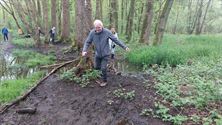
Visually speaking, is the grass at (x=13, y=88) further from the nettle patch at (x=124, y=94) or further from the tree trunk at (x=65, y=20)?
the tree trunk at (x=65, y=20)

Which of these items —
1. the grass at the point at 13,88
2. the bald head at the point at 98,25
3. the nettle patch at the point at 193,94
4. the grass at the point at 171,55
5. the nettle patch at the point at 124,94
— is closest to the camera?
the nettle patch at the point at 193,94

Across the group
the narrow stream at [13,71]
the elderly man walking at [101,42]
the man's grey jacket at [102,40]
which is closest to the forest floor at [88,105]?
the elderly man walking at [101,42]

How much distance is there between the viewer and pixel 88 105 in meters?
8.19

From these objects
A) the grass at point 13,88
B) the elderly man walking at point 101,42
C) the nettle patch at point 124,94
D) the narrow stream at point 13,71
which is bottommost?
the narrow stream at point 13,71

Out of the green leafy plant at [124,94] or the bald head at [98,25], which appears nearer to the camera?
the green leafy plant at [124,94]

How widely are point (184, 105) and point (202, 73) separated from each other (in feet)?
10.2

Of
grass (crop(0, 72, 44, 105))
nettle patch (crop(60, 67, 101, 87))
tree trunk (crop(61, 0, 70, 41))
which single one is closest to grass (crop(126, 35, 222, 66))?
nettle patch (crop(60, 67, 101, 87))

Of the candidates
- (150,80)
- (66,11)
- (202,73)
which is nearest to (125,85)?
(150,80)

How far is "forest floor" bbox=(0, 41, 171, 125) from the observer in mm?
7285

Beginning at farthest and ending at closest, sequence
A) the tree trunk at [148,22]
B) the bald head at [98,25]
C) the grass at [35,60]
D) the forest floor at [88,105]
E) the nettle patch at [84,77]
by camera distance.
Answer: the tree trunk at [148,22]
the grass at [35,60]
the nettle patch at [84,77]
the bald head at [98,25]
the forest floor at [88,105]

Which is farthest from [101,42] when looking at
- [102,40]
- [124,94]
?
[124,94]

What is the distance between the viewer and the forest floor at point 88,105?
7.29 metres

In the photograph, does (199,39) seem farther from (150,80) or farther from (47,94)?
(47,94)

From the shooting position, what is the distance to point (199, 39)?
20.0 metres
